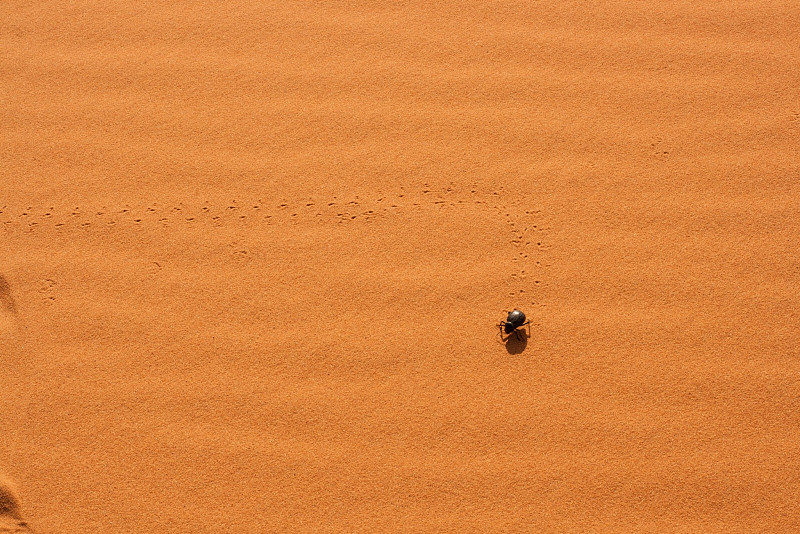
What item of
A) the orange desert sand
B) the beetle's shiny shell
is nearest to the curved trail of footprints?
the orange desert sand

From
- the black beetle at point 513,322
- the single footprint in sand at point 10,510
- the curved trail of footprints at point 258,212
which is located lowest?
the single footprint in sand at point 10,510

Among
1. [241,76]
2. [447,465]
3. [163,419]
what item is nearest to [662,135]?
[447,465]

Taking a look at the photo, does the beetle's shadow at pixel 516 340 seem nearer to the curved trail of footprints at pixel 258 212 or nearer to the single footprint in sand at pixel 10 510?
the curved trail of footprints at pixel 258 212

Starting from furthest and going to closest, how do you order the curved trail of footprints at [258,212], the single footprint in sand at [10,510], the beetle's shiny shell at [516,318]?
the curved trail of footprints at [258,212] → the beetle's shiny shell at [516,318] → the single footprint in sand at [10,510]

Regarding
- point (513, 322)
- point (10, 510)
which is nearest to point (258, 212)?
point (513, 322)

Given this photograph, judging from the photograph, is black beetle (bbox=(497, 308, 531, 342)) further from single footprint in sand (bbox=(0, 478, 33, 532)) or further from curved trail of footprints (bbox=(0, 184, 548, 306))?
single footprint in sand (bbox=(0, 478, 33, 532))

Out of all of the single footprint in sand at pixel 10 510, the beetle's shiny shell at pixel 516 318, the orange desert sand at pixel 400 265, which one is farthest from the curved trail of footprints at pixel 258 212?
the single footprint in sand at pixel 10 510
